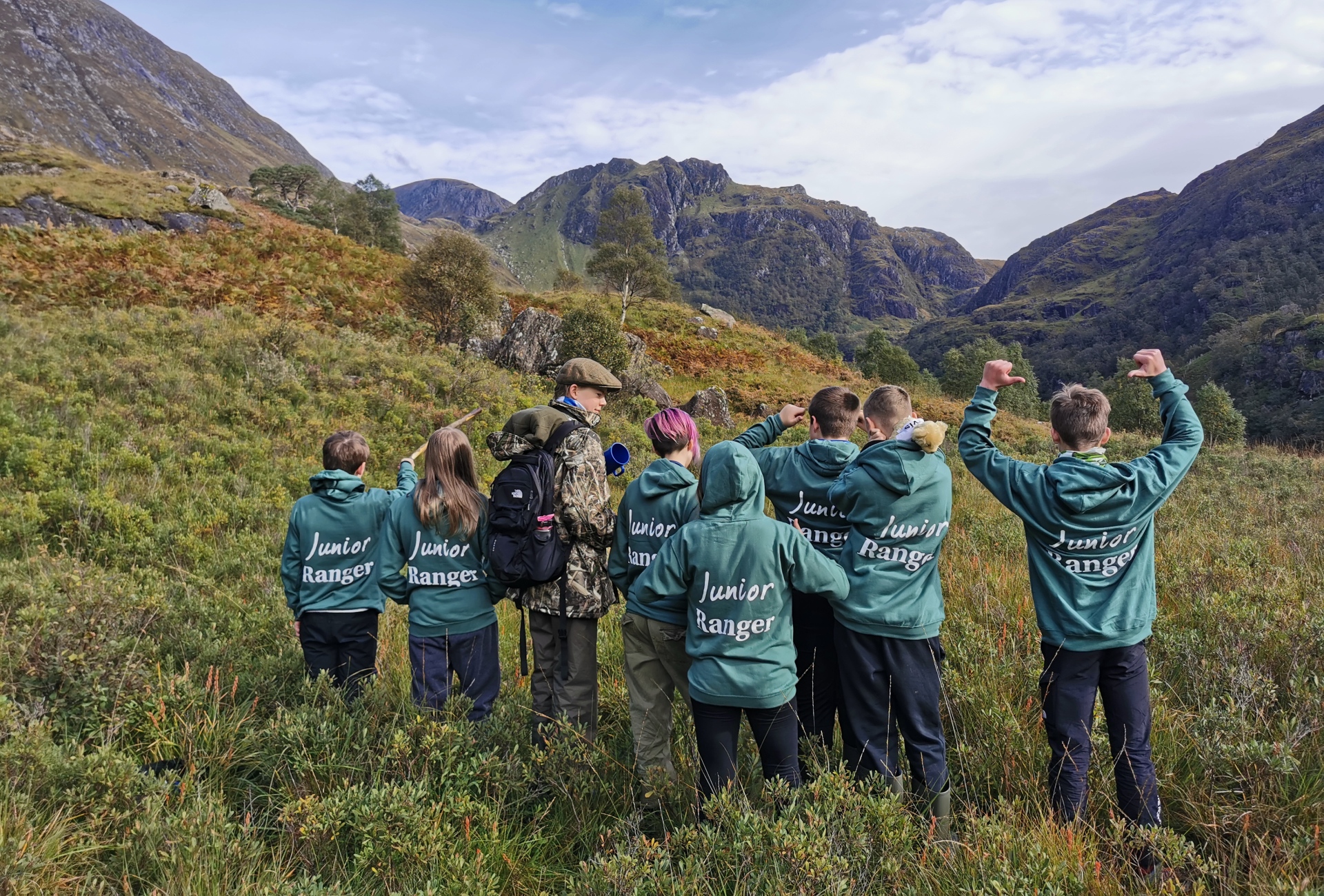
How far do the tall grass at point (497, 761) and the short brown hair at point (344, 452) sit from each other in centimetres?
138

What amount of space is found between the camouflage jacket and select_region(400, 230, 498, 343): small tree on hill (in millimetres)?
13991

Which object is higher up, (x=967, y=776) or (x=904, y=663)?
(x=904, y=663)

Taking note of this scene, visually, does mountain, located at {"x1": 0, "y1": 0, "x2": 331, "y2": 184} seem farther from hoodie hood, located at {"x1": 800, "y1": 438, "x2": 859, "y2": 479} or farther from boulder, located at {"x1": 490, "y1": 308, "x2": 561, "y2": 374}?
hoodie hood, located at {"x1": 800, "y1": 438, "x2": 859, "y2": 479}

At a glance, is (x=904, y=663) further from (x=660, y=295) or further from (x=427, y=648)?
(x=660, y=295)

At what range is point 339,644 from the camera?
393cm

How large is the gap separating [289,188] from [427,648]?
60.2m

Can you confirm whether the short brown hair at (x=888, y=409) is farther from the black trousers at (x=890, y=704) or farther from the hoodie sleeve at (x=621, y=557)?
the hoodie sleeve at (x=621, y=557)

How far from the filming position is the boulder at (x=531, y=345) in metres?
16.7

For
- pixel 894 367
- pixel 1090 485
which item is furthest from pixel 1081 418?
pixel 894 367

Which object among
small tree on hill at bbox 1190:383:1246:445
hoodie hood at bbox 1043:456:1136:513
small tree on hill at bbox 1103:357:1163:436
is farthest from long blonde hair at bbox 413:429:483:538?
small tree on hill at bbox 1103:357:1163:436

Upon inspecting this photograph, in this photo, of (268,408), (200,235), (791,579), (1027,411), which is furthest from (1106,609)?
(1027,411)

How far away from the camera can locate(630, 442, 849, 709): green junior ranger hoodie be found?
2615 millimetres

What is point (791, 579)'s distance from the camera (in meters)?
2.74

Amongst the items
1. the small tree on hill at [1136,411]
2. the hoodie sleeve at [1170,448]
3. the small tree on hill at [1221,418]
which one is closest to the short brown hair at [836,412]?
the hoodie sleeve at [1170,448]
